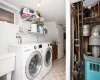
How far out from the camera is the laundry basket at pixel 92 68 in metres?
1.51

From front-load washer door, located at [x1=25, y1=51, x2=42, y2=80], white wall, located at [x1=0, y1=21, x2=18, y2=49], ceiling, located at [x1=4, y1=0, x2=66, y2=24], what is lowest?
front-load washer door, located at [x1=25, y1=51, x2=42, y2=80]

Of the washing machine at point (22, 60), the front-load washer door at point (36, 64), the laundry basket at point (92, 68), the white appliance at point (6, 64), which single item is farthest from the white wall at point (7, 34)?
the laundry basket at point (92, 68)

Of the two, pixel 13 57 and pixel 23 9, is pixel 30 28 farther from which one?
pixel 13 57

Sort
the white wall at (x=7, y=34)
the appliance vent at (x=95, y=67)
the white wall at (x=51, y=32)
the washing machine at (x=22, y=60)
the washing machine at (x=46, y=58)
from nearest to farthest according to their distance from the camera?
the appliance vent at (x=95, y=67) < the washing machine at (x=22, y=60) < the white wall at (x=7, y=34) < the washing machine at (x=46, y=58) < the white wall at (x=51, y=32)

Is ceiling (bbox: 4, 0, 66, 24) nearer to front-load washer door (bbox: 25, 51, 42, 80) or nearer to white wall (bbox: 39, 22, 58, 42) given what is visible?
front-load washer door (bbox: 25, 51, 42, 80)

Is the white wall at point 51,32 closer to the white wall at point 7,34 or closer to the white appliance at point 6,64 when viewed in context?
the white wall at point 7,34

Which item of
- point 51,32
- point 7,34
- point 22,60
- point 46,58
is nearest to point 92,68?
point 22,60

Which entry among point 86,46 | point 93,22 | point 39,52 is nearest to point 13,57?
point 39,52

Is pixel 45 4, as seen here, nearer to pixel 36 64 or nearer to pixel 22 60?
pixel 22 60

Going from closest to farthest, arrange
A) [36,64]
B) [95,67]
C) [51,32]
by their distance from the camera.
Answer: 1. [95,67]
2. [36,64]
3. [51,32]

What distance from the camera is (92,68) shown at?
5.12ft

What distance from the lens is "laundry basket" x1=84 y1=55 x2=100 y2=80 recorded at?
4.94 feet

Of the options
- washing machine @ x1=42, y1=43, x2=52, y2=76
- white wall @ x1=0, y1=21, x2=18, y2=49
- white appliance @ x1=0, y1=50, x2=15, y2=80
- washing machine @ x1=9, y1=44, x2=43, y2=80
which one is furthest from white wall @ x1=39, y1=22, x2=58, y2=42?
white appliance @ x1=0, y1=50, x2=15, y2=80

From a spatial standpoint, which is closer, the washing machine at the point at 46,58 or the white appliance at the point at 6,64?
the white appliance at the point at 6,64
